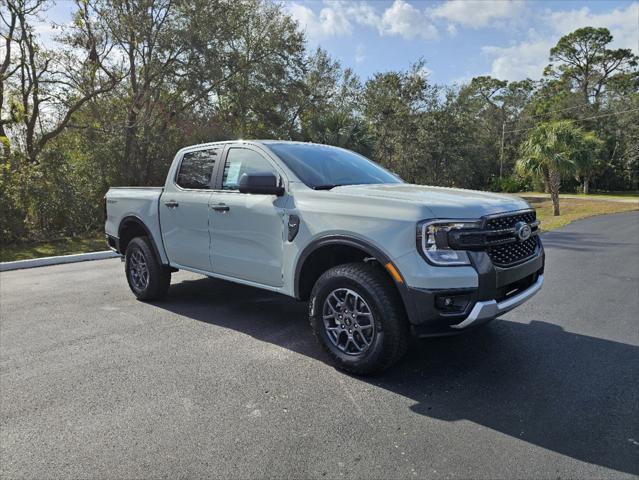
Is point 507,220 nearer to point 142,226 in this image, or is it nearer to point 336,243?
point 336,243

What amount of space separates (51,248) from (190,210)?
25.6ft

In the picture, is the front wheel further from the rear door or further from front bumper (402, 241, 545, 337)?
the rear door

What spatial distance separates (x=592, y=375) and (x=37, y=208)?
40.5 feet

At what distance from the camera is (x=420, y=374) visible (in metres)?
3.72

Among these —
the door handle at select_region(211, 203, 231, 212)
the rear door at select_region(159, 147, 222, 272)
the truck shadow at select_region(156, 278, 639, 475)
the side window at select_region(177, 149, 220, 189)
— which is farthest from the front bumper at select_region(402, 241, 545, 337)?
the side window at select_region(177, 149, 220, 189)

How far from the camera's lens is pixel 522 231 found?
12.0ft

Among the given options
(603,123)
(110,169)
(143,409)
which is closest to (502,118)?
(603,123)

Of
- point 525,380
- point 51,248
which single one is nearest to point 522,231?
point 525,380

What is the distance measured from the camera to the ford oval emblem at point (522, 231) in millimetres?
3607

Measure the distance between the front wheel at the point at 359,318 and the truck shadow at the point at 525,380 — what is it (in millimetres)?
224

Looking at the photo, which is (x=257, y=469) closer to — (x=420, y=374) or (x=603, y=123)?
(x=420, y=374)

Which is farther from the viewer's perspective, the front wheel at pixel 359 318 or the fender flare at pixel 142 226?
the fender flare at pixel 142 226

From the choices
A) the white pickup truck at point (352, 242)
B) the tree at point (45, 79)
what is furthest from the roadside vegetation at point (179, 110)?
the white pickup truck at point (352, 242)

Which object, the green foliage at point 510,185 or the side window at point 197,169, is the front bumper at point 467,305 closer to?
the side window at point 197,169
